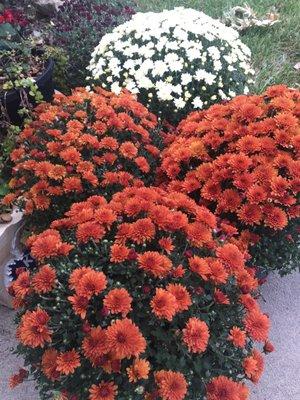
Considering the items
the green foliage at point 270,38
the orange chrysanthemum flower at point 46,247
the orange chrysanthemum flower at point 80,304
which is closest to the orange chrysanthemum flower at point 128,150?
the orange chrysanthemum flower at point 46,247

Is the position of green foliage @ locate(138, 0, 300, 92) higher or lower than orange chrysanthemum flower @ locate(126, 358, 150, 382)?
higher

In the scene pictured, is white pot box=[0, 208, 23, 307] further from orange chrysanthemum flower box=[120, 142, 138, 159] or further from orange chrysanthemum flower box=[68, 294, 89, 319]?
orange chrysanthemum flower box=[68, 294, 89, 319]

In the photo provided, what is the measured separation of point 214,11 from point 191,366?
13.5ft

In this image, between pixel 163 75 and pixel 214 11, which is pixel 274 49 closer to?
pixel 214 11

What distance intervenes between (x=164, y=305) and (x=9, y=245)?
116 cm

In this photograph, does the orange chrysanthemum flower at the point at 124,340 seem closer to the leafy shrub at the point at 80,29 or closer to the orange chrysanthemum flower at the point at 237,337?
the orange chrysanthemum flower at the point at 237,337

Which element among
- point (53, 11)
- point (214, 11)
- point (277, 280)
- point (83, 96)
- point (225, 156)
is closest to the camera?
point (225, 156)

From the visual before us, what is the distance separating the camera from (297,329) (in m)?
2.61

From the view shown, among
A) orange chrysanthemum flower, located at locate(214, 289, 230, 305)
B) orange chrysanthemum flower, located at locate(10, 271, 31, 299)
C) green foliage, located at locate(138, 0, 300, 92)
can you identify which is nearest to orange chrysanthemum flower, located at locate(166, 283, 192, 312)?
orange chrysanthemum flower, located at locate(214, 289, 230, 305)

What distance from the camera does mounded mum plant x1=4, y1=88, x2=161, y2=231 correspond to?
7.25 feet

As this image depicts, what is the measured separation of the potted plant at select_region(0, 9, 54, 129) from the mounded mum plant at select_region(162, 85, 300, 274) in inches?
33.4

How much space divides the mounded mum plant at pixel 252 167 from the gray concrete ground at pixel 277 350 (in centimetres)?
38

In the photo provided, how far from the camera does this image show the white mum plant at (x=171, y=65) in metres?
2.97

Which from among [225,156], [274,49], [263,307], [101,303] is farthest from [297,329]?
[274,49]
